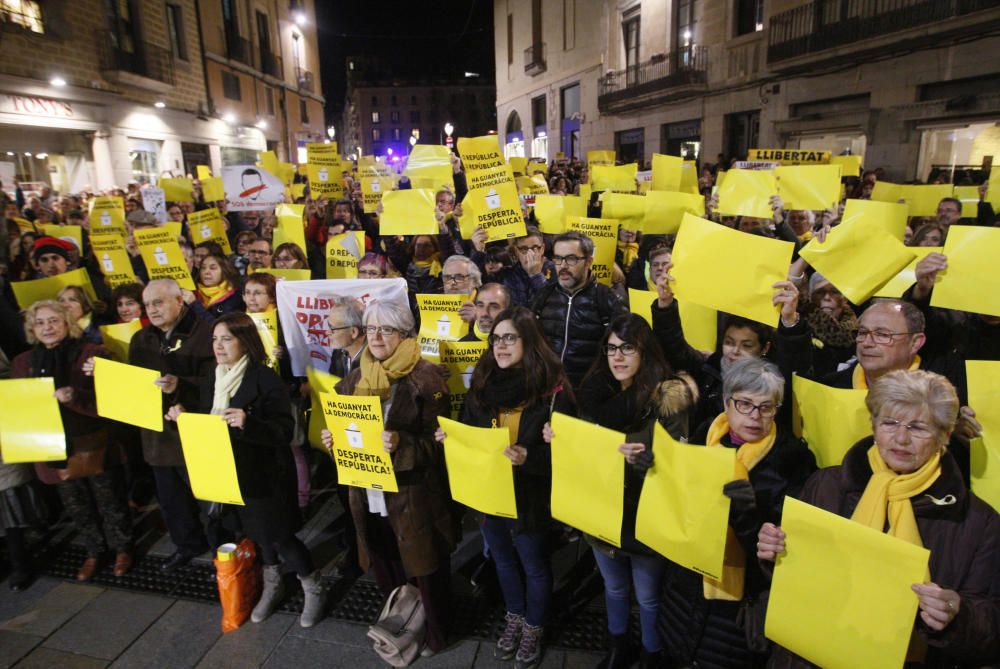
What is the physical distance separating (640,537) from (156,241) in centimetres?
Result: 557

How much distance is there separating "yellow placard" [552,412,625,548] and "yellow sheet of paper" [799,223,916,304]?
1.59 meters

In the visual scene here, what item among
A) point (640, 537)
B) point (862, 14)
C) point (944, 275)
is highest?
point (862, 14)

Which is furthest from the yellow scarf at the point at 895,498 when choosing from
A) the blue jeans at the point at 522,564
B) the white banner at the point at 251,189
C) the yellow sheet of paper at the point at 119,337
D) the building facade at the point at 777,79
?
the building facade at the point at 777,79

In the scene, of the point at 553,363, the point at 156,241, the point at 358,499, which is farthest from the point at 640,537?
the point at 156,241

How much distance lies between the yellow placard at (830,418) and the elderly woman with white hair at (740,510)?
0.47 feet

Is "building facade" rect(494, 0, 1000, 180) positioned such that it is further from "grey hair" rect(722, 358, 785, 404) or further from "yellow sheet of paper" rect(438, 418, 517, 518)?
"yellow sheet of paper" rect(438, 418, 517, 518)

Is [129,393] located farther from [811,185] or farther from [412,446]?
[811,185]

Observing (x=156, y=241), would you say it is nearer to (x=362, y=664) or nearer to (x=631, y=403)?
(x=362, y=664)

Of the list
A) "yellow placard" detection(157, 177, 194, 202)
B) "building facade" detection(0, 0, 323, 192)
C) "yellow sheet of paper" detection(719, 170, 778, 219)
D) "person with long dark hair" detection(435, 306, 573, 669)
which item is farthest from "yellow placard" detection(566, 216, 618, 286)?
"building facade" detection(0, 0, 323, 192)

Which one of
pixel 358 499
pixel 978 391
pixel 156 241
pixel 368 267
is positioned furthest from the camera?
pixel 156 241

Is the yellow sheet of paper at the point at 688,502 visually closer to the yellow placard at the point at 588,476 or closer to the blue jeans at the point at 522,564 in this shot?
the yellow placard at the point at 588,476

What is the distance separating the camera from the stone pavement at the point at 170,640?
10.8 ft

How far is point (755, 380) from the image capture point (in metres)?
2.33

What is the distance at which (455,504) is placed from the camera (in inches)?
145
